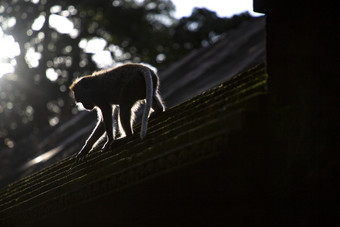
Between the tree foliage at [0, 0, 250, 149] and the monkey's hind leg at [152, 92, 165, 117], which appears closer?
the monkey's hind leg at [152, 92, 165, 117]

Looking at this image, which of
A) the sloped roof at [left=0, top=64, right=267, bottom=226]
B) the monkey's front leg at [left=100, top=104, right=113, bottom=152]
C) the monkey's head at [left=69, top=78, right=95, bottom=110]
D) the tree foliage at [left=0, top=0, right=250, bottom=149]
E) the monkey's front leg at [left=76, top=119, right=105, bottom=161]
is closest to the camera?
the sloped roof at [left=0, top=64, right=267, bottom=226]

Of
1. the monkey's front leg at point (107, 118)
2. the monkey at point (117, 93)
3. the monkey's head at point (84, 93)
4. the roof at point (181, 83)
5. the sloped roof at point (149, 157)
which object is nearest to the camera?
the sloped roof at point (149, 157)

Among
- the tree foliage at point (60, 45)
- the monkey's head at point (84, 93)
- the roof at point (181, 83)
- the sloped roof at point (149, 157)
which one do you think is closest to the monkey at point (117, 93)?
the monkey's head at point (84, 93)

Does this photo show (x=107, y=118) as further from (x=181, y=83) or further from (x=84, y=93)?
(x=181, y=83)

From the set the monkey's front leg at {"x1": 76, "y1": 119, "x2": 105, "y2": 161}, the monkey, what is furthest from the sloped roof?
the monkey

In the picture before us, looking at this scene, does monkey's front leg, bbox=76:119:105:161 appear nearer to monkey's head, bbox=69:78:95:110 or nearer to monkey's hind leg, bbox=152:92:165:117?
monkey's head, bbox=69:78:95:110

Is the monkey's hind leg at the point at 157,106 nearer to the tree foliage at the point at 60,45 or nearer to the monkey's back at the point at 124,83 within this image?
the monkey's back at the point at 124,83

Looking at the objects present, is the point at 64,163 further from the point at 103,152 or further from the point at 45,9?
the point at 45,9

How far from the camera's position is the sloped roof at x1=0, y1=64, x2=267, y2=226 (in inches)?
142

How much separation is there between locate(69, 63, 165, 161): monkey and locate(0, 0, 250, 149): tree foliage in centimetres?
2174

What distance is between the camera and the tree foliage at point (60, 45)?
30.3 m

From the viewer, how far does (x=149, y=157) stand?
4.28 metres

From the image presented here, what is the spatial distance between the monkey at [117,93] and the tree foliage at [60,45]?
21.7 m

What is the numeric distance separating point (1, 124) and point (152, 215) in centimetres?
2895
